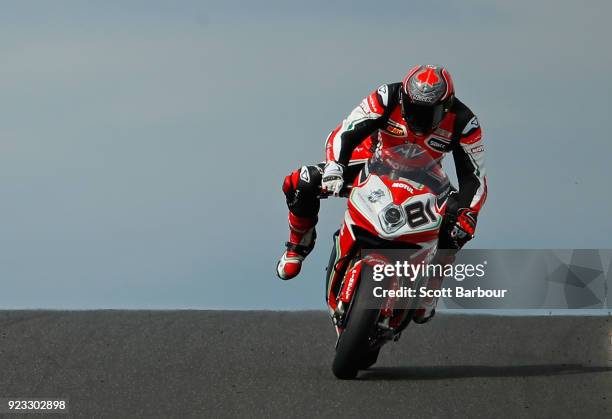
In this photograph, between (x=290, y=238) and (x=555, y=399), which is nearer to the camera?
(x=555, y=399)

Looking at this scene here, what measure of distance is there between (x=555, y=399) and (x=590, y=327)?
3.14 m

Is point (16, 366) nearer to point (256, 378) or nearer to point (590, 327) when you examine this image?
point (256, 378)

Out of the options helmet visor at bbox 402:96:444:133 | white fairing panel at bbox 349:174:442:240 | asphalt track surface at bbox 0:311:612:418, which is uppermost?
helmet visor at bbox 402:96:444:133

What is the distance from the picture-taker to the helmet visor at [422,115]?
9367mm

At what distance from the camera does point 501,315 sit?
12602mm

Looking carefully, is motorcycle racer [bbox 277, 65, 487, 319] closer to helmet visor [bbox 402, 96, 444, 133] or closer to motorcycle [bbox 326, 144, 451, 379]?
helmet visor [bbox 402, 96, 444, 133]

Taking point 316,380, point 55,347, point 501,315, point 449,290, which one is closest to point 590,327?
point 501,315

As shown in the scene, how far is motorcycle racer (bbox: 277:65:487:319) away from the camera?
368 inches

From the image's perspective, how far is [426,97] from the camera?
9.27 meters

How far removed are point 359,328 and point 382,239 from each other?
0.64 m

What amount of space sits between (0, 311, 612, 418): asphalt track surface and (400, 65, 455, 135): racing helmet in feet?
6.07

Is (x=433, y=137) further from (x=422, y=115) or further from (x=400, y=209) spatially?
(x=400, y=209)

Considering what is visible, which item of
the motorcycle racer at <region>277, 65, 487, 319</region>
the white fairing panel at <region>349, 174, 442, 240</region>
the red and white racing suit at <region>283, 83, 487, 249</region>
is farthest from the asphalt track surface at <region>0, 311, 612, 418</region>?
the red and white racing suit at <region>283, 83, 487, 249</region>

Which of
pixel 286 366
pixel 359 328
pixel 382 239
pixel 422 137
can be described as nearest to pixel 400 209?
pixel 382 239
